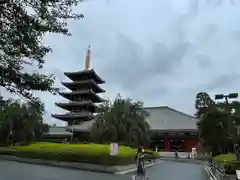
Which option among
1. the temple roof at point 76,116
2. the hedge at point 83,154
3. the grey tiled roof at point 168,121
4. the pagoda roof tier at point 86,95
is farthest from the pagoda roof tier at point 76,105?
the hedge at point 83,154

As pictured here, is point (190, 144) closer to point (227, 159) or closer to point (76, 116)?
point (76, 116)

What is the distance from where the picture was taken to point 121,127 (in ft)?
136

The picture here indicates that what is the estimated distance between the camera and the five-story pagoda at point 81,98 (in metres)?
72.2

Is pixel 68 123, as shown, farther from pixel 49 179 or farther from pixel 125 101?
pixel 49 179

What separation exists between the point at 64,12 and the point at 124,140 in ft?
120

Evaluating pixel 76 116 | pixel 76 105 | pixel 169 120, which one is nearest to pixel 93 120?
pixel 76 116

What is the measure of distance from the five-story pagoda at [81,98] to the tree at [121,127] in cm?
2830

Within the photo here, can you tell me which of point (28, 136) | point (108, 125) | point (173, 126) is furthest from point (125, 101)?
point (173, 126)

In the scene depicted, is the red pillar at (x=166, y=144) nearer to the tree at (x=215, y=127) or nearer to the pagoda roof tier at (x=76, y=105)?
the pagoda roof tier at (x=76, y=105)

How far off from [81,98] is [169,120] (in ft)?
73.1

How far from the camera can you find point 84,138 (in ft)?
213

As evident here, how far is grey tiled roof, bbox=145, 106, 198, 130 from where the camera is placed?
63.2 metres

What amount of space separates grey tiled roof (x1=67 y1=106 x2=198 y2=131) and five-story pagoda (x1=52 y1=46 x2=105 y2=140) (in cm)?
526

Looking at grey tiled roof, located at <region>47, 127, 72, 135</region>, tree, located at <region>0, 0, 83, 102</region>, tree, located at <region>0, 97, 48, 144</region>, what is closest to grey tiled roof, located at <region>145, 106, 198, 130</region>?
grey tiled roof, located at <region>47, 127, 72, 135</region>
